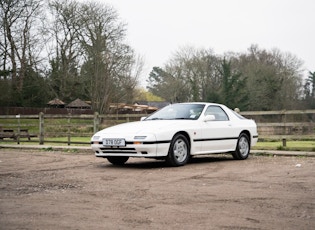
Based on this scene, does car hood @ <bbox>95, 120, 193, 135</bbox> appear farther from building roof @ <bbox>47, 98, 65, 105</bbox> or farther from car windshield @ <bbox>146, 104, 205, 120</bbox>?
building roof @ <bbox>47, 98, 65, 105</bbox>

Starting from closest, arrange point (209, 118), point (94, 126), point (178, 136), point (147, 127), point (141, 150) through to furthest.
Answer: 1. point (141, 150)
2. point (147, 127)
3. point (178, 136)
4. point (209, 118)
5. point (94, 126)

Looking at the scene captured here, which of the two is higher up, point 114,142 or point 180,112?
point 180,112

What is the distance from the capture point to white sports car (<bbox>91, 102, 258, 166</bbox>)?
1028 cm

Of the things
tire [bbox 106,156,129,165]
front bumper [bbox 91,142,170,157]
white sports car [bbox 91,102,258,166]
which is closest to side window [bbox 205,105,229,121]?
white sports car [bbox 91,102,258,166]

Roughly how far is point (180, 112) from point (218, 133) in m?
1.04

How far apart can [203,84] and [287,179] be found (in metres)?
61.9

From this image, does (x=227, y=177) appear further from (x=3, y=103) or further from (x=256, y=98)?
(x=256, y=98)

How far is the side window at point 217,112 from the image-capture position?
12.1 m

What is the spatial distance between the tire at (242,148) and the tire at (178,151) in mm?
2023

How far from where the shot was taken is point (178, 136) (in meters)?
10.7

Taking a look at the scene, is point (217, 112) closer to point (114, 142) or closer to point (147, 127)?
point (147, 127)

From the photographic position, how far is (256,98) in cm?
6159

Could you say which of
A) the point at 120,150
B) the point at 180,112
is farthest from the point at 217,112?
the point at 120,150

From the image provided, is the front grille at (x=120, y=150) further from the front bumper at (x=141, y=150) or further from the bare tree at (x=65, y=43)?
the bare tree at (x=65, y=43)
